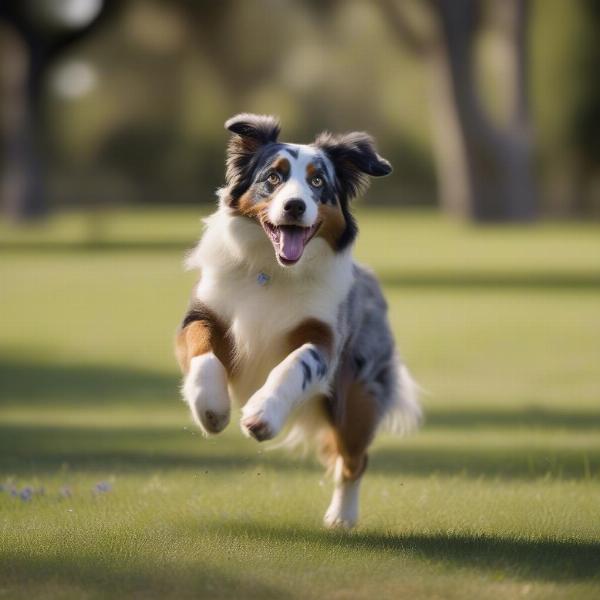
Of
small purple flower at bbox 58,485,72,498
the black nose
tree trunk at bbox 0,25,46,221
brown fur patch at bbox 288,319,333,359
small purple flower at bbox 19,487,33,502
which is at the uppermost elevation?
the black nose

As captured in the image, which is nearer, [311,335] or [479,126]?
[311,335]

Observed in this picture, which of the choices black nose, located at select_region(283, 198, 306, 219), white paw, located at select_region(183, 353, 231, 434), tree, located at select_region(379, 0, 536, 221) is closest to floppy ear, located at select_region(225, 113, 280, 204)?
black nose, located at select_region(283, 198, 306, 219)

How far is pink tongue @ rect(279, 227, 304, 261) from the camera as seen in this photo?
7562 millimetres

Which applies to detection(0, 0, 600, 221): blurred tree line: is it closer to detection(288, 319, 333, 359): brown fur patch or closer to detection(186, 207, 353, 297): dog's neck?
detection(186, 207, 353, 297): dog's neck

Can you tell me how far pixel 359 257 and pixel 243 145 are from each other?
23912 mm

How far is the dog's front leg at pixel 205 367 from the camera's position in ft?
24.0

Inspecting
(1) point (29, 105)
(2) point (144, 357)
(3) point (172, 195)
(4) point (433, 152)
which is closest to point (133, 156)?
(3) point (172, 195)

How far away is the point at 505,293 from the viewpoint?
24.7 metres

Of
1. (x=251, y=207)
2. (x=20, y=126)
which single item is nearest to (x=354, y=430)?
(x=251, y=207)

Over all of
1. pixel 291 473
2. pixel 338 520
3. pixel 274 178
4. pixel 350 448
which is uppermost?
pixel 274 178

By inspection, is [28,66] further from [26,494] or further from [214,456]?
[26,494]

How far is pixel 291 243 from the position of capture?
7574mm

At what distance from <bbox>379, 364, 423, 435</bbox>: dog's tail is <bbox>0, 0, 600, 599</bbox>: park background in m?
0.42

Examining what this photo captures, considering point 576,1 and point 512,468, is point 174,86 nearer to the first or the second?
point 576,1
